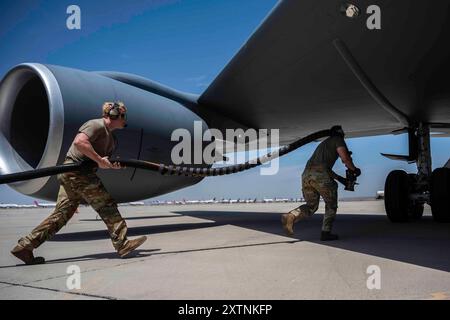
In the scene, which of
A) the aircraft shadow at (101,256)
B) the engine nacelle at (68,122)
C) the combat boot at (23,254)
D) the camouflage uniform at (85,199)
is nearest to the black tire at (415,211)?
the engine nacelle at (68,122)

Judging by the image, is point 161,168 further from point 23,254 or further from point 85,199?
point 23,254

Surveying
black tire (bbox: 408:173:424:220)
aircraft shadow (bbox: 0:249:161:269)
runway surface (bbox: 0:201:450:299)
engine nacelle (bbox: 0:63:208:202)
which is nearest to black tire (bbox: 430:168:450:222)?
black tire (bbox: 408:173:424:220)

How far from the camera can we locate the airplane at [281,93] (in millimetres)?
4715

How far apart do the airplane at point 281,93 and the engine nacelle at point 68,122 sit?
15 mm

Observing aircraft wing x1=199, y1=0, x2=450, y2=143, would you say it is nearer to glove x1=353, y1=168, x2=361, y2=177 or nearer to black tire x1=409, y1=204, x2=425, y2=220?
glove x1=353, y1=168, x2=361, y2=177

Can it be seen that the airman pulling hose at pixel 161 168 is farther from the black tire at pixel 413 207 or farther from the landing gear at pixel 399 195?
the black tire at pixel 413 207

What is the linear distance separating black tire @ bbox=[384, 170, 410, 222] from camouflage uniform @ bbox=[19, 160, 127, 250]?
6.00m

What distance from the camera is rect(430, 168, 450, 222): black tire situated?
750cm

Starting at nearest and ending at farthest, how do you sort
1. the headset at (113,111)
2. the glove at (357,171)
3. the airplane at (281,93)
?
1. the headset at (113,111)
2. the airplane at (281,93)
3. the glove at (357,171)

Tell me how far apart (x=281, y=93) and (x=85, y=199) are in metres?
3.85

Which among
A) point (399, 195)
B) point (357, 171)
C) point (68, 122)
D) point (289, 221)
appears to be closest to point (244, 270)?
point (289, 221)

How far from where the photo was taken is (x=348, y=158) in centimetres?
553
